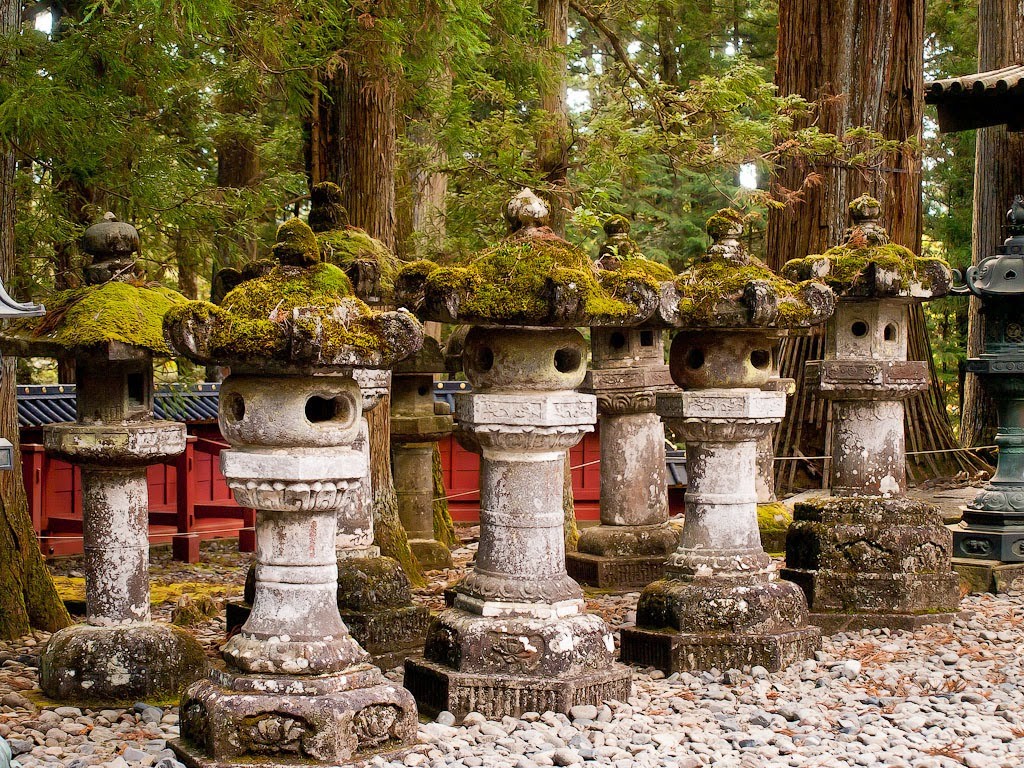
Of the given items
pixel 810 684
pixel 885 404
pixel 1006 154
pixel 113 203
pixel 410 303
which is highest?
pixel 1006 154

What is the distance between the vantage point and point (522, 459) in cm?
607

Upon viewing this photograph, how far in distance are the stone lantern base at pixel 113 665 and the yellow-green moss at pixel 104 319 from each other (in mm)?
1365

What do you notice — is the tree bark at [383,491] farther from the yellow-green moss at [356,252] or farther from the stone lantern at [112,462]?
the stone lantern at [112,462]

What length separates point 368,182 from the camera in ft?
28.9

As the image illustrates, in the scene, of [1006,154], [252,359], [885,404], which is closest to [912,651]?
[885,404]

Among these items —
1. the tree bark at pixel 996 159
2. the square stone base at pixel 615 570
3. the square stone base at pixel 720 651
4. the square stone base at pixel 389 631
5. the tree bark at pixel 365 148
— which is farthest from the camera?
the tree bark at pixel 996 159

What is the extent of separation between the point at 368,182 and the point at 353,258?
5.75ft

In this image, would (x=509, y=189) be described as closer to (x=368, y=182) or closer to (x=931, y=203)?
(x=368, y=182)

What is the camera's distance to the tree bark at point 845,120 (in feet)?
40.3

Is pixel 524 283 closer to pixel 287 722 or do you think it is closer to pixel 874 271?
pixel 287 722

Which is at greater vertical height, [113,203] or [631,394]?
[113,203]

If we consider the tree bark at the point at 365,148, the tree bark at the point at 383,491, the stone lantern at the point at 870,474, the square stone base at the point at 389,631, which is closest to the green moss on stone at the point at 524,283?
the square stone base at the point at 389,631

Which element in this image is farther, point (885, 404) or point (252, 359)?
point (885, 404)

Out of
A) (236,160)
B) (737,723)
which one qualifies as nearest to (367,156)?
(737,723)
